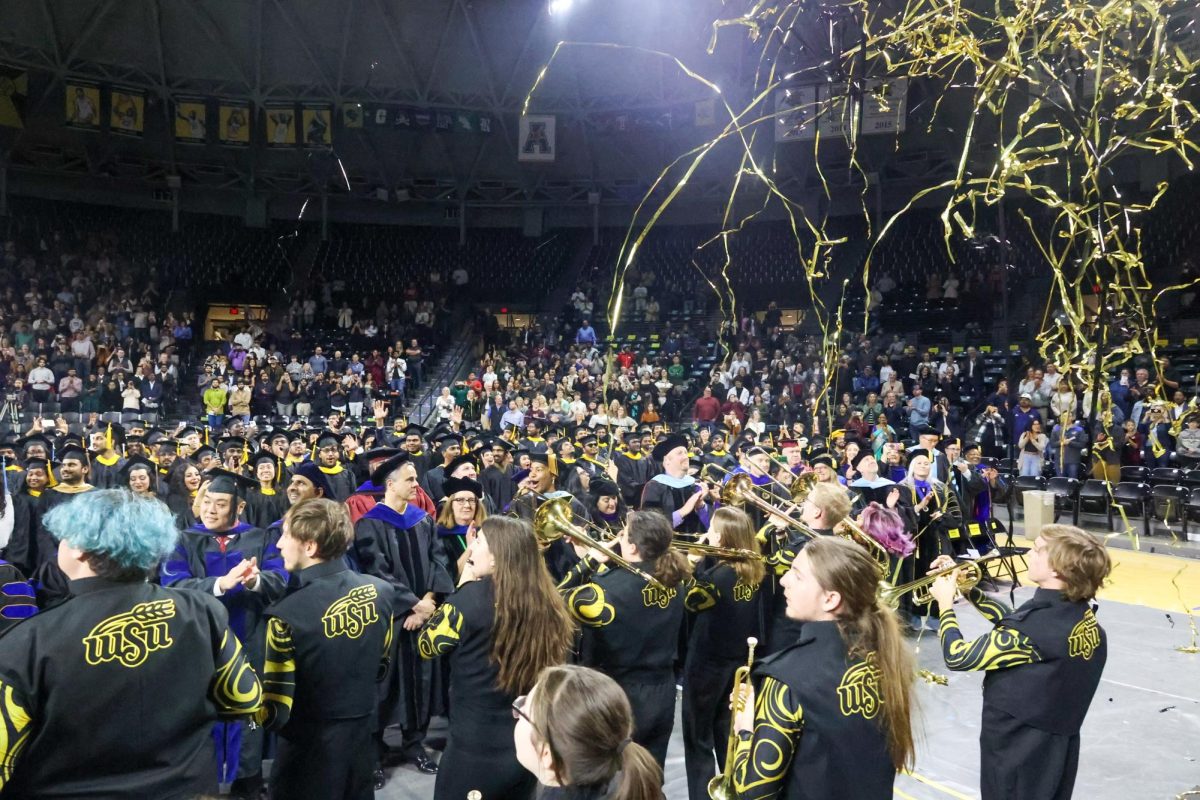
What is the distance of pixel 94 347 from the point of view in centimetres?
1883

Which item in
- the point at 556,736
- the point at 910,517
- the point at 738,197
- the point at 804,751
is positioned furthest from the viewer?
the point at 738,197

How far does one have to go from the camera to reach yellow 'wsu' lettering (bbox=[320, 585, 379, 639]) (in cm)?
315

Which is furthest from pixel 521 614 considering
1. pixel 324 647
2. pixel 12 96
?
pixel 12 96

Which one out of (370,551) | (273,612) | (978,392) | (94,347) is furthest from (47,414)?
(978,392)

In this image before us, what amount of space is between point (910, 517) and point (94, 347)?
17.4 m

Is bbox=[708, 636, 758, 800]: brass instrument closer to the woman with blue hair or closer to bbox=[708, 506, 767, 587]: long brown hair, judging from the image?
the woman with blue hair

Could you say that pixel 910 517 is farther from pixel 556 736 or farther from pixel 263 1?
pixel 263 1

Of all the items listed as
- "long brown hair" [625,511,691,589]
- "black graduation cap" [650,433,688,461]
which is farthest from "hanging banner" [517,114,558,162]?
"long brown hair" [625,511,691,589]

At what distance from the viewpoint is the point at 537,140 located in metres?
22.9

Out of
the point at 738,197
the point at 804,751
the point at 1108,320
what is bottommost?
the point at 804,751

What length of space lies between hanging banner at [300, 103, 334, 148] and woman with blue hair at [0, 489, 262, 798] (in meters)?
21.3

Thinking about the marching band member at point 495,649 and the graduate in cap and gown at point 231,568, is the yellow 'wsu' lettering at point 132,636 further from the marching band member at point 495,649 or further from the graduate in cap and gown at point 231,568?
the graduate in cap and gown at point 231,568

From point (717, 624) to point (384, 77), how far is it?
2085cm

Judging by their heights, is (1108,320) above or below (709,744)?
above
